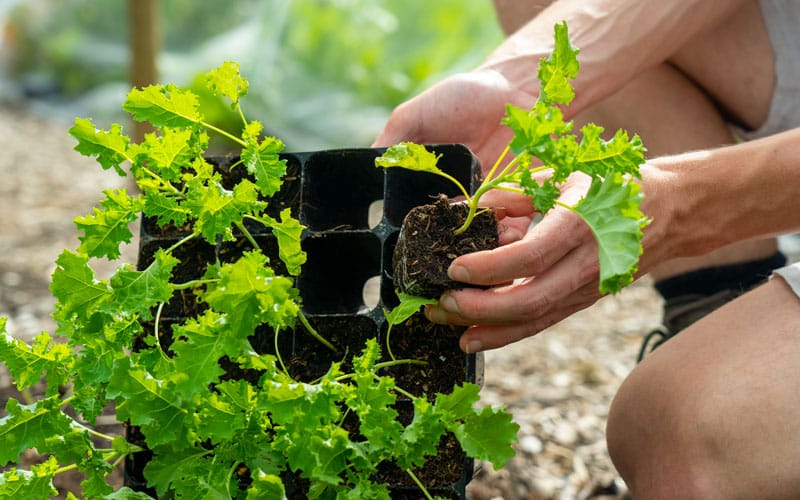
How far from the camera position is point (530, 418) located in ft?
6.73

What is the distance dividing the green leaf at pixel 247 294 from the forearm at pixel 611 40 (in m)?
0.90

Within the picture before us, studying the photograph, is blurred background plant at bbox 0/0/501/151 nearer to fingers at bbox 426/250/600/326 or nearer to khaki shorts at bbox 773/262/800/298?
khaki shorts at bbox 773/262/800/298

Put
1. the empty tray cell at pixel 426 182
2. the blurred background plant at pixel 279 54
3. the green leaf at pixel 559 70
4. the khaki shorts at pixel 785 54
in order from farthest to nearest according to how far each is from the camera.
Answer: the blurred background plant at pixel 279 54 → the khaki shorts at pixel 785 54 → the empty tray cell at pixel 426 182 → the green leaf at pixel 559 70

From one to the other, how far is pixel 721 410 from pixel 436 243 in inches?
19.0

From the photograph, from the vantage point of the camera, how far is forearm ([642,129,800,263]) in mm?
1329

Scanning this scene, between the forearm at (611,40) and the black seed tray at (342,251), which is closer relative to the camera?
the black seed tray at (342,251)

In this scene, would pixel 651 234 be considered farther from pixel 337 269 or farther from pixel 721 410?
pixel 337 269

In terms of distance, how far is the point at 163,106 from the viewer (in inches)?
46.6

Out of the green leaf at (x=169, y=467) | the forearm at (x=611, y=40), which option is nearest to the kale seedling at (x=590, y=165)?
the green leaf at (x=169, y=467)

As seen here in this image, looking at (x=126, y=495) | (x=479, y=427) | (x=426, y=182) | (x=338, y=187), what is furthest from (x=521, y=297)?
(x=126, y=495)

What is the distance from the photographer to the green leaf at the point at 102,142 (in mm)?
1170

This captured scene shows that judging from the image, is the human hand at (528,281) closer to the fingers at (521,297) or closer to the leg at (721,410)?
the fingers at (521,297)

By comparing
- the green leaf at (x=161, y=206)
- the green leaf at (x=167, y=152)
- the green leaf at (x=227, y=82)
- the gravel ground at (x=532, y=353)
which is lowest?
the gravel ground at (x=532, y=353)

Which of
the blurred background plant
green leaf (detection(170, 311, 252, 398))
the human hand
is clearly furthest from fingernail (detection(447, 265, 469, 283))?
the blurred background plant
